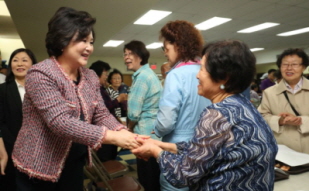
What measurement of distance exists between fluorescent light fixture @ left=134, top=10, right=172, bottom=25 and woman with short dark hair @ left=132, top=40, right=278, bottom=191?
4.70 m

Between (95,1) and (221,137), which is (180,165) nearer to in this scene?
(221,137)

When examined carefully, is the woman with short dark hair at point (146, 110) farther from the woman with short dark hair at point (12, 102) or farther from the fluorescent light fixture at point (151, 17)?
the fluorescent light fixture at point (151, 17)

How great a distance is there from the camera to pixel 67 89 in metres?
1.04

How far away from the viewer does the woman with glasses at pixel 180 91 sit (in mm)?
1406

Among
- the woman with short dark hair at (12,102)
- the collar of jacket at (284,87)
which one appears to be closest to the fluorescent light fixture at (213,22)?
the collar of jacket at (284,87)

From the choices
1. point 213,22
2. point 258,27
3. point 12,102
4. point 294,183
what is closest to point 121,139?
point 294,183

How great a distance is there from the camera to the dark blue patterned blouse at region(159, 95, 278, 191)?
81cm

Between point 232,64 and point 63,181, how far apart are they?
101 cm

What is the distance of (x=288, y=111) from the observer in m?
1.87

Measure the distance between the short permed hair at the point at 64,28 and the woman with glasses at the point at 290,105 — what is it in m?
1.61

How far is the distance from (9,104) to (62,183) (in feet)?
3.00

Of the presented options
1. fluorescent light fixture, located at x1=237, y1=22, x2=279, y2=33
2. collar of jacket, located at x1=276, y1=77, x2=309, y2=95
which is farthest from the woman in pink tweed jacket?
fluorescent light fixture, located at x1=237, y1=22, x2=279, y2=33

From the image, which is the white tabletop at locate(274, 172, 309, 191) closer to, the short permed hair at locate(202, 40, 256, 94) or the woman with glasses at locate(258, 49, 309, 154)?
the woman with glasses at locate(258, 49, 309, 154)

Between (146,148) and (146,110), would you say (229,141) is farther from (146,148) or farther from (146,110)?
(146,110)
